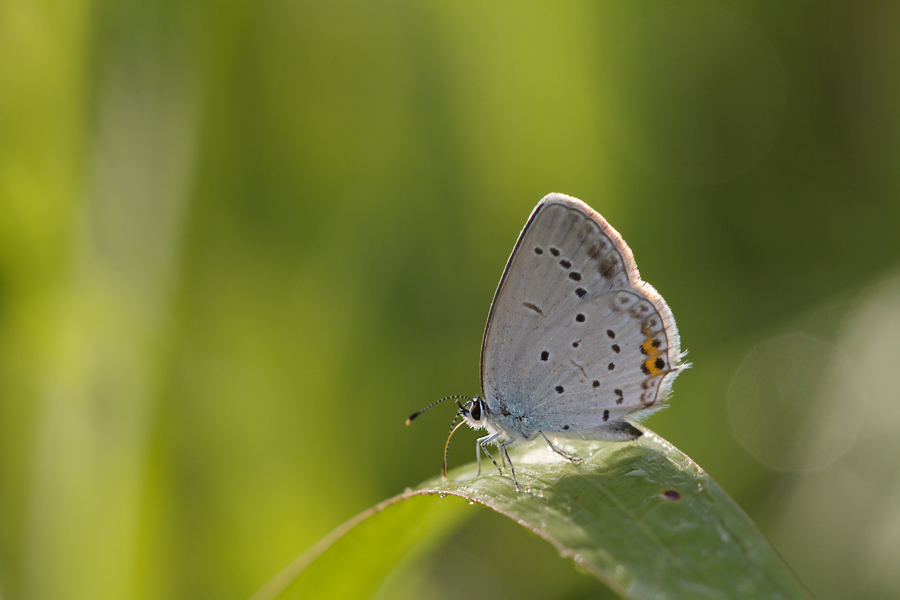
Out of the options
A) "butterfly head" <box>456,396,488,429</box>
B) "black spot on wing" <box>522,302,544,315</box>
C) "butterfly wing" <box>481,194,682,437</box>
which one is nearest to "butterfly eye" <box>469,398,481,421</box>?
"butterfly head" <box>456,396,488,429</box>

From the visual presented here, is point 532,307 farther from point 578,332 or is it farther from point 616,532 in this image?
point 616,532

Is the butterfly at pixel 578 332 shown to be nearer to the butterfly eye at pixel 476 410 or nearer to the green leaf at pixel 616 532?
the butterfly eye at pixel 476 410

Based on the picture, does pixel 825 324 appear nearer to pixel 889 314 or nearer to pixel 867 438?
pixel 889 314

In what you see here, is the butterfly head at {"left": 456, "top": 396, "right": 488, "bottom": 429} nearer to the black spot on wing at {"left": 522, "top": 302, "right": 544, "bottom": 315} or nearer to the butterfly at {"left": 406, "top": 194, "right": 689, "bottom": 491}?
the butterfly at {"left": 406, "top": 194, "right": 689, "bottom": 491}

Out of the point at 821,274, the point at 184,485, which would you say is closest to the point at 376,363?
the point at 184,485

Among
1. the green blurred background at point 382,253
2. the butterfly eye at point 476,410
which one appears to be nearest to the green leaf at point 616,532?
the butterfly eye at point 476,410

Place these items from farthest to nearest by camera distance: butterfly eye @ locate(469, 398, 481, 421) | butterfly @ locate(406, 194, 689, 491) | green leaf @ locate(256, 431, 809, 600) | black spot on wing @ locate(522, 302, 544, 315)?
butterfly eye @ locate(469, 398, 481, 421) < black spot on wing @ locate(522, 302, 544, 315) < butterfly @ locate(406, 194, 689, 491) < green leaf @ locate(256, 431, 809, 600)
